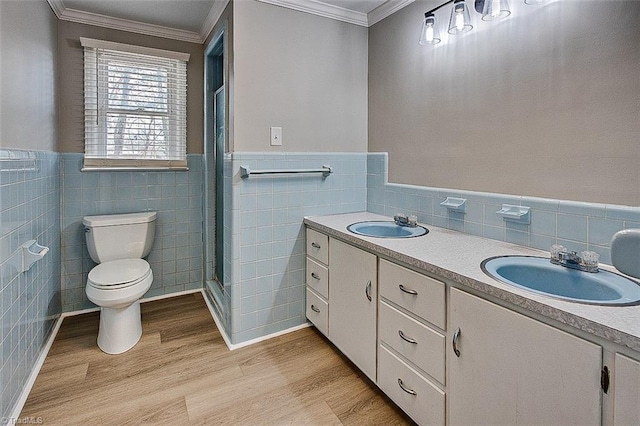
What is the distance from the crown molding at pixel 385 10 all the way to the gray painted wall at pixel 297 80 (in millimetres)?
99

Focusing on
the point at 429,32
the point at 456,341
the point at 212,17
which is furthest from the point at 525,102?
the point at 212,17

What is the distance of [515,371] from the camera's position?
1.11 metres

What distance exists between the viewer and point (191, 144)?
3.06 m

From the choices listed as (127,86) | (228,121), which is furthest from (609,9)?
(127,86)

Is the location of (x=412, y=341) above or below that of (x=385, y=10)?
below

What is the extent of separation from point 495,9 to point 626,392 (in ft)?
5.11

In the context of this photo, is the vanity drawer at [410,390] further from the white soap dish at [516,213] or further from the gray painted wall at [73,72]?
the gray painted wall at [73,72]

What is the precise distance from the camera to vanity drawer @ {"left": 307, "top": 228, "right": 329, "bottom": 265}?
2.19 metres

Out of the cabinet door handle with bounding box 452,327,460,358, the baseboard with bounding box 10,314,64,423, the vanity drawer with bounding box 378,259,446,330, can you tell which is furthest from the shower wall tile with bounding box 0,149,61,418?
the cabinet door handle with bounding box 452,327,460,358

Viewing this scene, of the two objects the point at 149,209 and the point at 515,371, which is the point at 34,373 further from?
the point at 515,371

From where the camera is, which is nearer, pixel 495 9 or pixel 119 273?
pixel 495 9

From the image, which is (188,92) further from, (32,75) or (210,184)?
(32,75)

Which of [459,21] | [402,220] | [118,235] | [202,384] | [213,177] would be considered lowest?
[202,384]

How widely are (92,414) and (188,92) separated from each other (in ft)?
7.80
